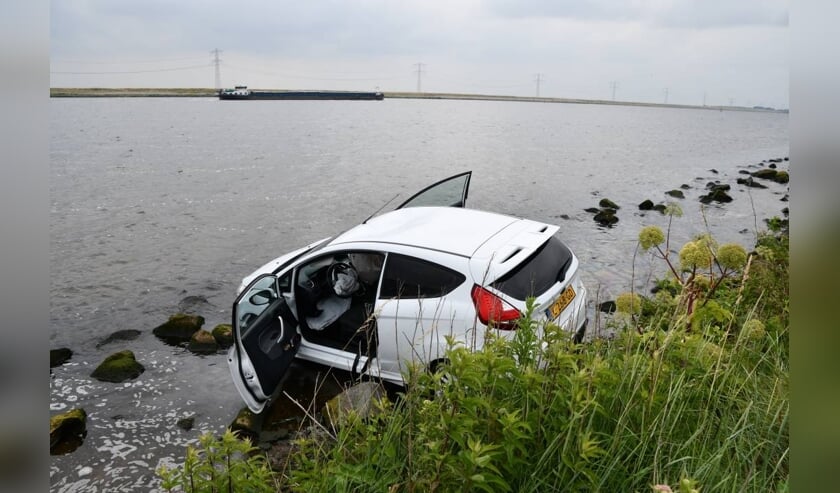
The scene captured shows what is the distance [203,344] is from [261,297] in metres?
3.61

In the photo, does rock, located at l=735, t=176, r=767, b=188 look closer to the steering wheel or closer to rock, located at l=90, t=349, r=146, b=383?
the steering wheel

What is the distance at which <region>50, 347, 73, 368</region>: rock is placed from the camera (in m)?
8.84

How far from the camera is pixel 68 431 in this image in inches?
264

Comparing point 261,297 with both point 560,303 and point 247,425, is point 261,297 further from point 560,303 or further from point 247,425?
point 560,303

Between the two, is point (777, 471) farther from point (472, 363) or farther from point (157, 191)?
point (157, 191)

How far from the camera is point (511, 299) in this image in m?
5.47

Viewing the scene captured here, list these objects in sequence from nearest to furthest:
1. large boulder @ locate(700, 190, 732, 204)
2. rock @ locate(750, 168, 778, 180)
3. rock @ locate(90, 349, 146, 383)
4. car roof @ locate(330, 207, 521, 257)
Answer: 1. car roof @ locate(330, 207, 521, 257)
2. rock @ locate(90, 349, 146, 383)
3. large boulder @ locate(700, 190, 732, 204)
4. rock @ locate(750, 168, 778, 180)

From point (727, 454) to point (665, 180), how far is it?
3219 centimetres

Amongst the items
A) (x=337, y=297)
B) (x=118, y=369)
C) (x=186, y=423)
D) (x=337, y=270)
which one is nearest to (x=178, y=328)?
(x=118, y=369)

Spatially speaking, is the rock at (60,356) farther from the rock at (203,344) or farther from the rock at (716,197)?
the rock at (716,197)

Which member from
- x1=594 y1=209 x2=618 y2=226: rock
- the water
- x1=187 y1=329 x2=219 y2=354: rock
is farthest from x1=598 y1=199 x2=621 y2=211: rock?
x1=187 y1=329 x2=219 y2=354: rock

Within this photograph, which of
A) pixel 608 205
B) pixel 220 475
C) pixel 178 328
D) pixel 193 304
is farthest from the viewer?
pixel 608 205

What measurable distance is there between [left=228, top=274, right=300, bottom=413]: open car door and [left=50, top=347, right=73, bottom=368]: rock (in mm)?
4386

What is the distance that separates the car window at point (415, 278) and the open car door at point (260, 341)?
3.72 feet
